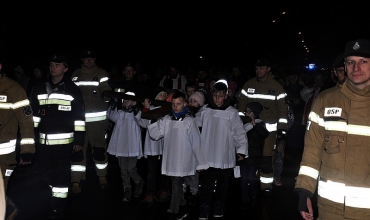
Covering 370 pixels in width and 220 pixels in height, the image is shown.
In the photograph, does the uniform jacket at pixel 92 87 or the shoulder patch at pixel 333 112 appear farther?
the uniform jacket at pixel 92 87

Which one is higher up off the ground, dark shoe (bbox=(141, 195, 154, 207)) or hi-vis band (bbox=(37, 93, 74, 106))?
hi-vis band (bbox=(37, 93, 74, 106))

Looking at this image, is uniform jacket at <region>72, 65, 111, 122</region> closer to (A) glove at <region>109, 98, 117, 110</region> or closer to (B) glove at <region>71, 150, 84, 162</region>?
(A) glove at <region>109, 98, 117, 110</region>

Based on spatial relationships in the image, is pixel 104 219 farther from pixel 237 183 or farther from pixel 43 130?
pixel 237 183

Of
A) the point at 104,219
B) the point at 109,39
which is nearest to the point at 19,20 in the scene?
the point at 109,39

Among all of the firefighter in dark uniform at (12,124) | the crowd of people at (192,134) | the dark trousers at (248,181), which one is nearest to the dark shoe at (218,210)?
the crowd of people at (192,134)

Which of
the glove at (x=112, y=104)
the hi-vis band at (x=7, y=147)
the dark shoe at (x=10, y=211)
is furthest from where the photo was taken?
the glove at (x=112, y=104)

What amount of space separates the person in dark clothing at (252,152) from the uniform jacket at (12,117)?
11.2 ft

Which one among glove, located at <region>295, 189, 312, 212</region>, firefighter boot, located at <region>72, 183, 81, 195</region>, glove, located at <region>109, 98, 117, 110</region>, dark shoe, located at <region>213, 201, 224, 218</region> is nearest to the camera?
glove, located at <region>295, 189, 312, 212</region>

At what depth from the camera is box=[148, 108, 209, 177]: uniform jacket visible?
24.9 feet

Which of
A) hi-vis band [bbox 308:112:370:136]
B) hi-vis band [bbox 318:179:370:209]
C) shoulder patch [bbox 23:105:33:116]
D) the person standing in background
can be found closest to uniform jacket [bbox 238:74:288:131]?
the person standing in background

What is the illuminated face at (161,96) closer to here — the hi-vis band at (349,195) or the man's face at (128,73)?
the man's face at (128,73)

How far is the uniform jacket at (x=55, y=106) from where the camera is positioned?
24.7 feet

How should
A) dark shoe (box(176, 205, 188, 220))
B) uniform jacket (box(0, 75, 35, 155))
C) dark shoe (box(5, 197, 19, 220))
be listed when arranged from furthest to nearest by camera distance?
1. dark shoe (box(176, 205, 188, 220))
2. uniform jacket (box(0, 75, 35, 155))
3. dark shoe (box(5, 197, 19, 220))

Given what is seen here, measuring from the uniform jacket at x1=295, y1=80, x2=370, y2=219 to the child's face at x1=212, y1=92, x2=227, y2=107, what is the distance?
3406 mm
